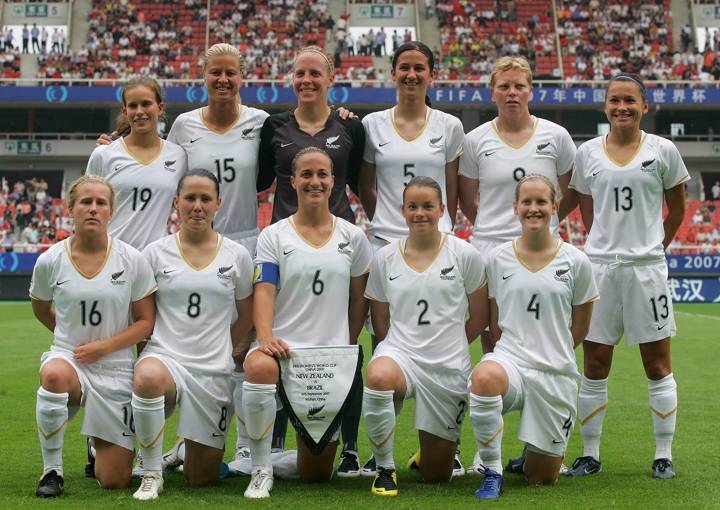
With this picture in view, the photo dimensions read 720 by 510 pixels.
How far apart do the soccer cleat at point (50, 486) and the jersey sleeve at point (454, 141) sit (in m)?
2.83

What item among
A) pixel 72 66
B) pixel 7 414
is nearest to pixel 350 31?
pixel 72 66

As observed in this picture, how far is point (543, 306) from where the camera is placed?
16.9 feet

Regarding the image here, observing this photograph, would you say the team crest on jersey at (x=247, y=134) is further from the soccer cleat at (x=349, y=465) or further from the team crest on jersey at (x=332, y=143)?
the soccer cleat at (x=349, y=465)

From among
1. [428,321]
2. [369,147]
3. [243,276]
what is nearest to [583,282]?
[428,321]

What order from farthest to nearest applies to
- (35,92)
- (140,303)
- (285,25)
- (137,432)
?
(285,25) < (35,92) < (140,303) < (137,432)

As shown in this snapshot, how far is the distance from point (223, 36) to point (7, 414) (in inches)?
1267

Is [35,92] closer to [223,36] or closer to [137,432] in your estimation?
[223,36]

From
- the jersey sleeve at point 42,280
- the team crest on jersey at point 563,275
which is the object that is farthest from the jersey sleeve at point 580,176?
the jersey sleeve at point 42,280

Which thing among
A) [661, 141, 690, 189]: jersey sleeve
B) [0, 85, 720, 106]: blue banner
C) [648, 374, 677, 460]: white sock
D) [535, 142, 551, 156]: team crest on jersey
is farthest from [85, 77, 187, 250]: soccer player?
[0, 85, 720, 106]: blue banner

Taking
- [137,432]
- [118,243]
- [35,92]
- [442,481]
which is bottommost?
[442,481]

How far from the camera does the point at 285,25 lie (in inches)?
1529

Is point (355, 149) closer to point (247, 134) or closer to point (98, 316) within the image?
point (247, 134)

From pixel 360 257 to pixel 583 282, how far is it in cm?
119

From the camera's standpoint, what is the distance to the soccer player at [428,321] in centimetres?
514
